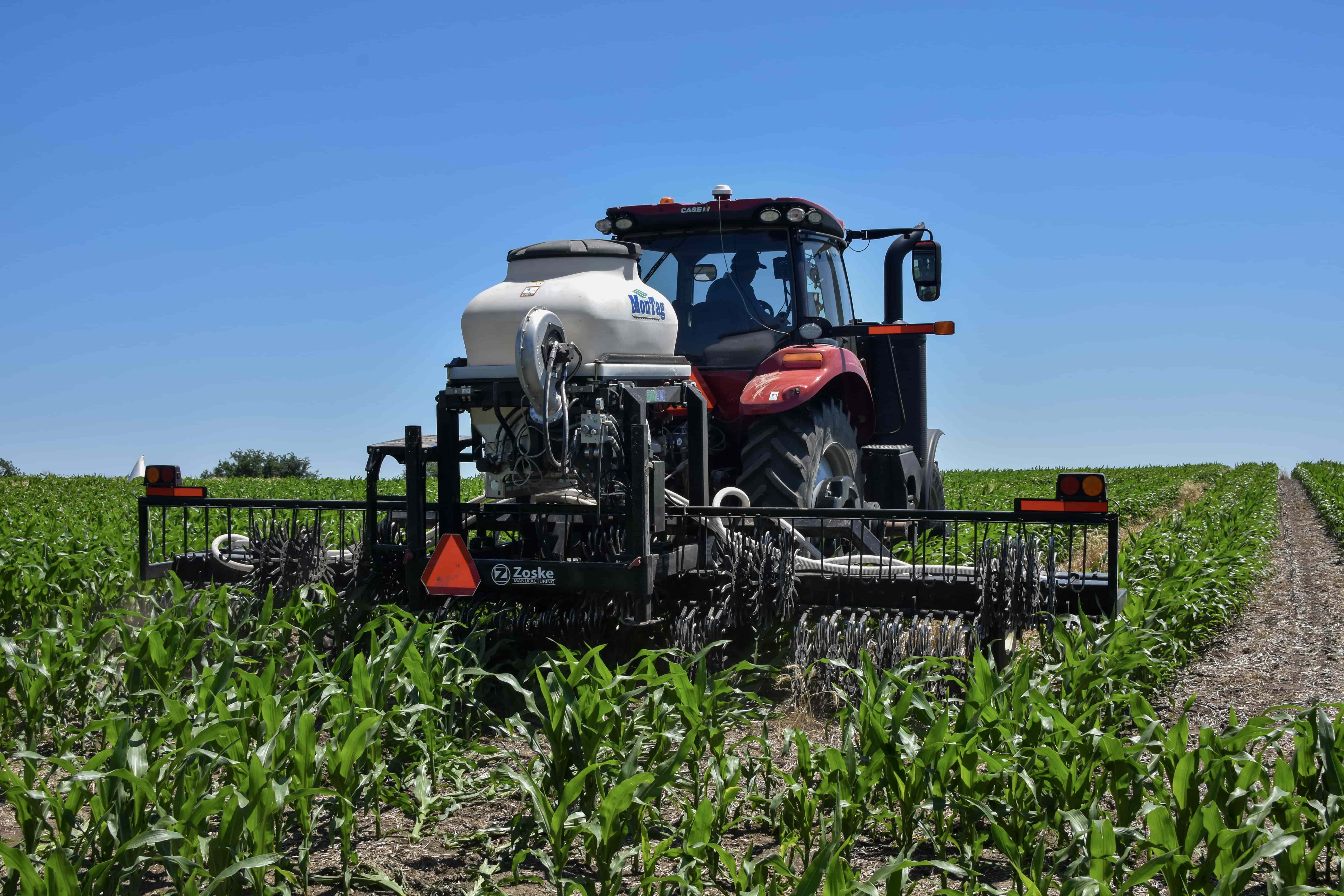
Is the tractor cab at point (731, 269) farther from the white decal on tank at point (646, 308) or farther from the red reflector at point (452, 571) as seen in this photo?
the red reflector at point (452, 571)

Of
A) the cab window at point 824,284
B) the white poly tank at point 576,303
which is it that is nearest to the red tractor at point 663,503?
the white poly tank at point 576,303

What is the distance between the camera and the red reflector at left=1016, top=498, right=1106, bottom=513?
488 cm

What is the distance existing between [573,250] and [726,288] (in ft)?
5.46

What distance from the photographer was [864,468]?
7.45 meters

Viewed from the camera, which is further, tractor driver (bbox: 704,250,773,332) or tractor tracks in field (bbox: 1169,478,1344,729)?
tractor driver (bbox: 704,250,773,332)

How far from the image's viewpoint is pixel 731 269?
6.75 metres

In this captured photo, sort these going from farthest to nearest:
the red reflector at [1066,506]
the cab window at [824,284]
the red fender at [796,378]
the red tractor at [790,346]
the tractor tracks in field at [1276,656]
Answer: the cab window at [824,284]
the red tractor at [790,346]
the red fender at [796,378]
the tractor tracks in field at [1276,656]
the red reflector at [1066,506]

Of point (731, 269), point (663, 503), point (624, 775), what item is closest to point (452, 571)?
point (663, 503)

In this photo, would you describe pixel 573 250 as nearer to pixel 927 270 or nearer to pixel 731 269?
pixel 731 269

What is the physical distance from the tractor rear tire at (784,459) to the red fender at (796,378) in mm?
93

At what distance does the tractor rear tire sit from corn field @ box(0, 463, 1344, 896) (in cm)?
120

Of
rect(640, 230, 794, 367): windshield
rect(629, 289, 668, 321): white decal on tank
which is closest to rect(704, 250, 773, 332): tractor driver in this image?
rect(640, 230, 794, 367): windshield

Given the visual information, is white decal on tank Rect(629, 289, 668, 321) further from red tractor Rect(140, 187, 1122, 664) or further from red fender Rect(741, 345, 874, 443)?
red fender Rect(741, 345, 874, 443)

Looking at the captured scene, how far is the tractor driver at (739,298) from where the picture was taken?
6676 millimetres
